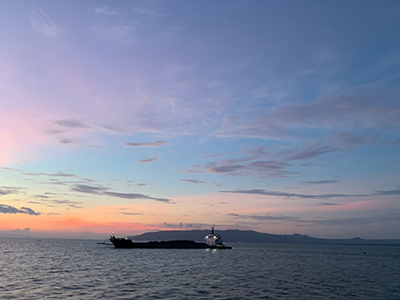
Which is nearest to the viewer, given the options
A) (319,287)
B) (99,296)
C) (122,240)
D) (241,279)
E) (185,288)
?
(99,296)

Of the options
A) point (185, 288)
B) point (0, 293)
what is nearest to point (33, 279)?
point (0, 293)

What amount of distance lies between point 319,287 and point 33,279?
52.3 m

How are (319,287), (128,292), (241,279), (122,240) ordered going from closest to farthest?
(128,292), (319,287), (241,279), (122,240)

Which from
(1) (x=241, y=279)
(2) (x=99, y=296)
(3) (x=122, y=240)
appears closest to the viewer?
(2) (x=99, y=296)

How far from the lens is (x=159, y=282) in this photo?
57.4m

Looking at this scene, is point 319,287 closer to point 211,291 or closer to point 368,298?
point 368,298

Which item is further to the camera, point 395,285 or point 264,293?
point 395,285

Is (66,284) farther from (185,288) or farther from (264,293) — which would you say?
(264,293)

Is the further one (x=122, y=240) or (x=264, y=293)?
(x=122, y=240)

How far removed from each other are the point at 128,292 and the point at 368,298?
3664 centimetres

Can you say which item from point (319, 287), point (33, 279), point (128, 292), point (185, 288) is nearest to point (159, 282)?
point (185, 288)

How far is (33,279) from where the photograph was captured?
58312mm

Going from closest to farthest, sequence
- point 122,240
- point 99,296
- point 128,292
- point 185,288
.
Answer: point 99,296 → point 128,292 → point 185,288 → point 122,240

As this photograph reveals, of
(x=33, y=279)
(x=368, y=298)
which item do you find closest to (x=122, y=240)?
(x=33, y=279)
